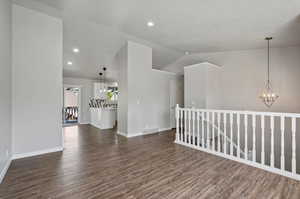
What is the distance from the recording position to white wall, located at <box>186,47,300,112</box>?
499cm

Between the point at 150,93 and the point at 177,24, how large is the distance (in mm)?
2625

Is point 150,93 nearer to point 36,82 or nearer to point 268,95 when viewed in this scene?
point 36,82

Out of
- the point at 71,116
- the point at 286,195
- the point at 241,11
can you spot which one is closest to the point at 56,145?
the point at 286,195

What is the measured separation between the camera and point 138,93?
5367 millimetres

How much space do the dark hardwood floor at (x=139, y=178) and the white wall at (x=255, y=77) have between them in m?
3.68

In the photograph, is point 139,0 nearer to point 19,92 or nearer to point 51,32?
point 51,32

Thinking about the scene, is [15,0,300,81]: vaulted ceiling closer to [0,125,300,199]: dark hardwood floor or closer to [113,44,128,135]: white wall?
[113,44,128,135]: white wall

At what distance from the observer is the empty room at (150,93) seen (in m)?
2.30

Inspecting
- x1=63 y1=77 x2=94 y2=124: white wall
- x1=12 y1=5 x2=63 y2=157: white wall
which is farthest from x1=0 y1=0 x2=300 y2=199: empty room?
x1=63 y1=77 x2=94 y2=124: white wall

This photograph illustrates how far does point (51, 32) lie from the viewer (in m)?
3.62

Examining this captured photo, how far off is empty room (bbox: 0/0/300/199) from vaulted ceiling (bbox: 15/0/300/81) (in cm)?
3

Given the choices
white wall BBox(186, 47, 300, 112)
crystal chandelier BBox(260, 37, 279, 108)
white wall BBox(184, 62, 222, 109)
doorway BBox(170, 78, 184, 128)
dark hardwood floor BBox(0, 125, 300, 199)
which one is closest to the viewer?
dark hardwood floor BBox(0, 125, 300, 199)

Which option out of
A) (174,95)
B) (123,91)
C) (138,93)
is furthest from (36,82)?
(174,95)

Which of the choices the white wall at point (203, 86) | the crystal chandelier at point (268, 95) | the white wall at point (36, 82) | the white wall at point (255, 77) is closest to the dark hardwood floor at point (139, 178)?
the white wall at point (36, 82)
